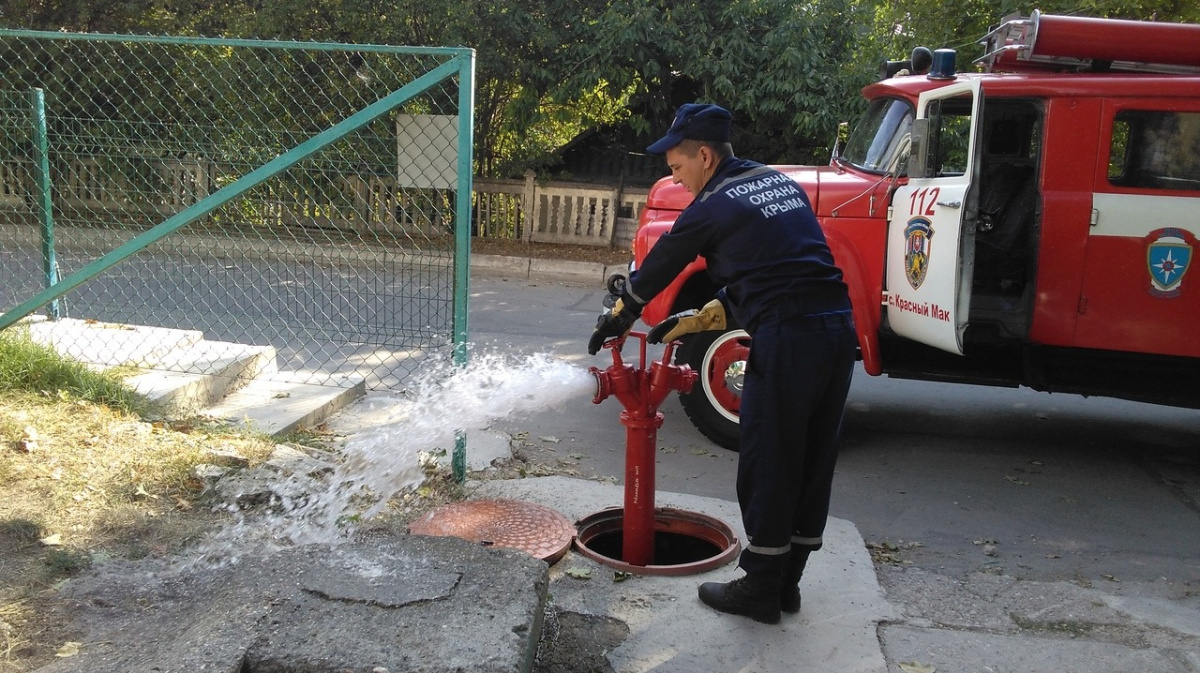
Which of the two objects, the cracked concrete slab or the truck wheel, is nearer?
the cracked concrete slab

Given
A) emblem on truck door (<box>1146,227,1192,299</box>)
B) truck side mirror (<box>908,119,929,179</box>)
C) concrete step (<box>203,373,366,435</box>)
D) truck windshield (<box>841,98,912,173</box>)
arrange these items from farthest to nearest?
truck windshield (<box>841,98,912,173</box>), truck side mirror (<box>908,119,929,179</box>), concrete step (<box>203,373,366,435</box>), emblem on truck door (<box>1146,227,1192,299</box>)

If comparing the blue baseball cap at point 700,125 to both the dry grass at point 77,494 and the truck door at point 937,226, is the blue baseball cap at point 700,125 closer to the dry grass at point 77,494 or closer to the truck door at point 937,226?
the truck door at point 937,226

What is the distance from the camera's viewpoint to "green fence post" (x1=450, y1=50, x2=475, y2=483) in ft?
13.9

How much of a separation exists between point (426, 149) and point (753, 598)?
270cm

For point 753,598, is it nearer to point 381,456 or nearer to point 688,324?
point 688,324

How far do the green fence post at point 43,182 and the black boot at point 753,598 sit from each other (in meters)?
4.54

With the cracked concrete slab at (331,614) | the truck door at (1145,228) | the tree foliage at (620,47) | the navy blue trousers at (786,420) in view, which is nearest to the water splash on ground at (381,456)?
the cracked concrete slab at (331,614)

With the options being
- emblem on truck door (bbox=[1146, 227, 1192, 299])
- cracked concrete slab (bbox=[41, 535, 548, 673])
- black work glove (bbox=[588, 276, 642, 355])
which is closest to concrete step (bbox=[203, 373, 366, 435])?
cracked concrete slab (bbox=[41, 535, 548, 673])

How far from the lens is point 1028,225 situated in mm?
5719

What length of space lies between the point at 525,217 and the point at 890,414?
309 inches

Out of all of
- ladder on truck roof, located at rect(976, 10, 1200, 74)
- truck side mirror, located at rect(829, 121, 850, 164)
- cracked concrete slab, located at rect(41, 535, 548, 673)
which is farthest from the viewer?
truck side mirror, located at rect(829, 121, 850, 164)

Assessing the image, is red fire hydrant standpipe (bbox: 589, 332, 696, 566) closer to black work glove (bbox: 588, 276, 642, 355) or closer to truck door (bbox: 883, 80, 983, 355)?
black work glove (bbox: 588, 276, 642, 355)

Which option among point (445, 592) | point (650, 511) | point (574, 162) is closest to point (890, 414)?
point (650, 511)

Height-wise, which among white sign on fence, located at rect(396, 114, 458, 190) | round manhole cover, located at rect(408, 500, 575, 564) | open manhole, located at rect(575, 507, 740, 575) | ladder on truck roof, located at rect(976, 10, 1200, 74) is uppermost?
ladder on truck roof, located at rect(976, 10, 1200, 74)
